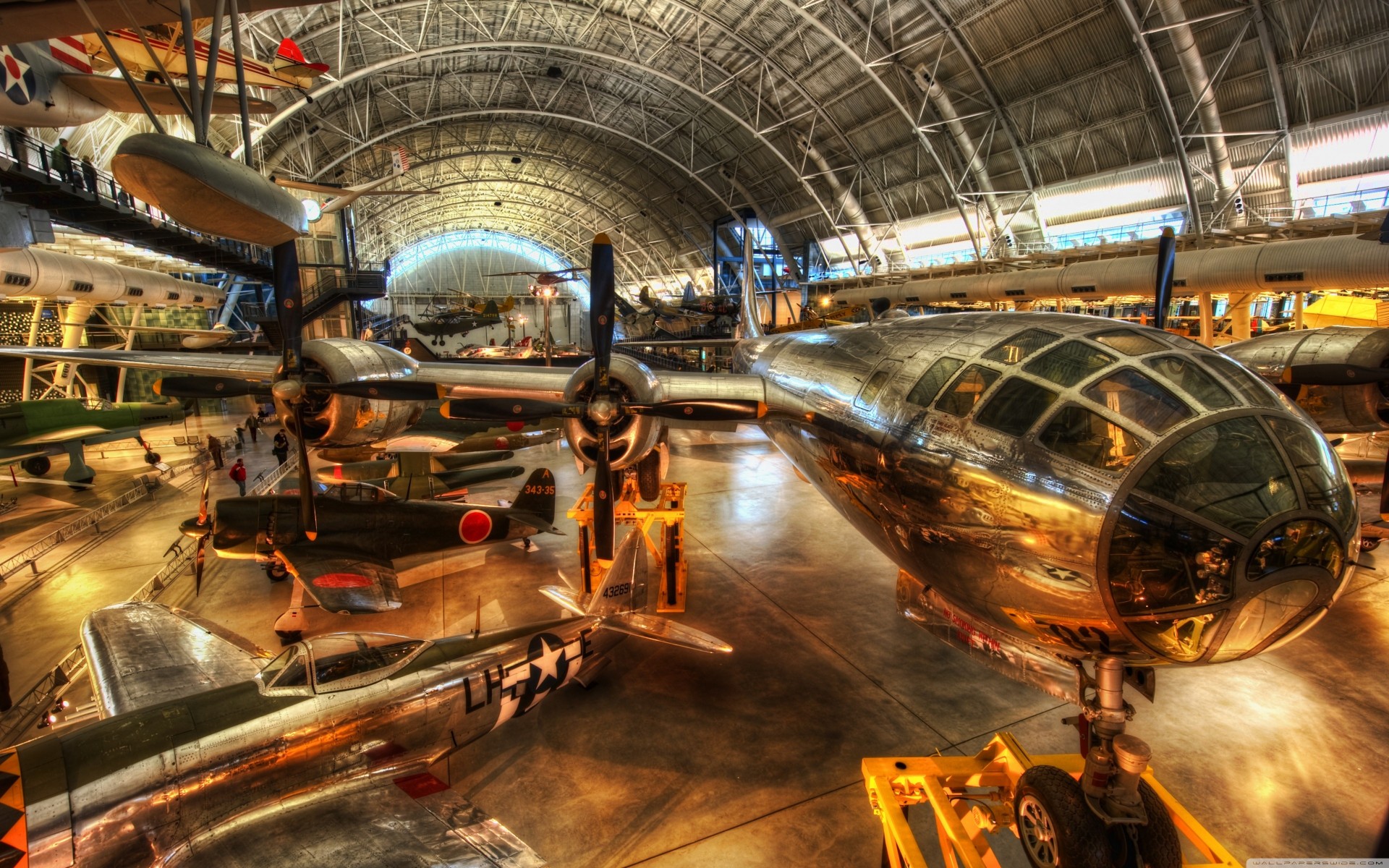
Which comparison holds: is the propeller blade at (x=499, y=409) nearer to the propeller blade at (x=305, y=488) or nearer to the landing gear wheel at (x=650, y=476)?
the propeller blade at (x=305, y=488)

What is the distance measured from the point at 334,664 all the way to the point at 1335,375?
11315 mm

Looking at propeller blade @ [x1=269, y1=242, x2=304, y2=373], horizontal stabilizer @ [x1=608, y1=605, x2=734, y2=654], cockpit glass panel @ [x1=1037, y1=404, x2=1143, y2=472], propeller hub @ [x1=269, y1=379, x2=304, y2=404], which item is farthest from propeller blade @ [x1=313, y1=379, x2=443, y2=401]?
cockpit glass panel @ [x1=1037, y1=404, x2=1143, y2=472]

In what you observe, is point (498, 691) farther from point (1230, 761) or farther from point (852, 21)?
point (852, 21)

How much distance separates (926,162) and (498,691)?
34.9 meters

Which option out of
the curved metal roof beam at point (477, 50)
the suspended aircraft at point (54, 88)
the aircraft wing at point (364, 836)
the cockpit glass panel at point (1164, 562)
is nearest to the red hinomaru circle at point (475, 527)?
the aircraft wing at point (364, 836)

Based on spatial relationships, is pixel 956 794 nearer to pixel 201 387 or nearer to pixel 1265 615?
pixel 1265 615

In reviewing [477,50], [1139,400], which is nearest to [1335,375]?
[1139,400]

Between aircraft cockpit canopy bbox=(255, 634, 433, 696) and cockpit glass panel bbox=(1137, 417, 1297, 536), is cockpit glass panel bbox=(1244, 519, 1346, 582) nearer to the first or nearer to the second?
cockpit glass panel bbox=(1137, 417, 1297, 536)

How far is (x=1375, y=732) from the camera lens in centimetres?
732

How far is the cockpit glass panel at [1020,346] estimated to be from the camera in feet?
15.1

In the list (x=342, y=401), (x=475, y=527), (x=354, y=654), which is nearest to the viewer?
(x=354, y=654)

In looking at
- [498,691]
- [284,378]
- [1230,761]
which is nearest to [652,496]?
[498,691]

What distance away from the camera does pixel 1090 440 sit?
3.79 metres

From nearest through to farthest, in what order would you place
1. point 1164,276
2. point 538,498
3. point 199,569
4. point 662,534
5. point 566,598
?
point 1164,276
point 566,598
point 662,534
point 199,569
point 538,498
